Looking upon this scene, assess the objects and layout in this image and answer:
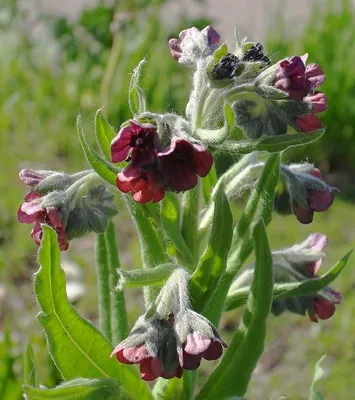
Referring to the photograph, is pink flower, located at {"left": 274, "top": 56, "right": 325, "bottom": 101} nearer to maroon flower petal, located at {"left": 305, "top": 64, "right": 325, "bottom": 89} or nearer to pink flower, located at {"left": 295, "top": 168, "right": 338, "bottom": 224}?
maroon flower petal, located at {"left": 305, "top": 64, "right": 325, "bottom": 89}

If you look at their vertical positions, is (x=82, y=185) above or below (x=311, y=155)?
above

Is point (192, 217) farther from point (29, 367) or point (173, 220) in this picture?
point (29, 367)

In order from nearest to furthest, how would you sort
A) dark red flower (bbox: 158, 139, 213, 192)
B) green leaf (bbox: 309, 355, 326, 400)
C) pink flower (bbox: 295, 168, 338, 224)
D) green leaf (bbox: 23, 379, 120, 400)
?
dark red flower (bbox: 158, 139, 213, 192)
green leaf (bbox: 23, 379, 120, 400)
pink flower (bbox: 295, 168, 338, 224)
green leaf (bbox: 309, 355, 326, 400)

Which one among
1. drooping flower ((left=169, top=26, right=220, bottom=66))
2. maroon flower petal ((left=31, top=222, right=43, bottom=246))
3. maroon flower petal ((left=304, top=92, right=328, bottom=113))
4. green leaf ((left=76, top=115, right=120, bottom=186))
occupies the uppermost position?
drooping flower ((left=169, top=26, right=220, bottom=66))

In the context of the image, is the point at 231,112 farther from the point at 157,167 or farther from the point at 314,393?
the point at 314,393

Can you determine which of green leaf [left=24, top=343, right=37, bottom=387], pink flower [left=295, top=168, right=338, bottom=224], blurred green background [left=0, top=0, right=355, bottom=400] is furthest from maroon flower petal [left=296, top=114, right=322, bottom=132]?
blurred green background [left=0, top=0, right=355, bottom=400]

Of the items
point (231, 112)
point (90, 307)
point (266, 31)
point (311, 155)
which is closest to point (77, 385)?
point (231, 112)

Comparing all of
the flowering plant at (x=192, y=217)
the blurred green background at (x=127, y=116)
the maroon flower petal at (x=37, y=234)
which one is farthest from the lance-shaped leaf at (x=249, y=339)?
the blurred green background at (x=127, y=116)

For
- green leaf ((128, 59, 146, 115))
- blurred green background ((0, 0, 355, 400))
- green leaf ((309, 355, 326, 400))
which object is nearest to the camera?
green leaf ((128, 59, 146, 115))
